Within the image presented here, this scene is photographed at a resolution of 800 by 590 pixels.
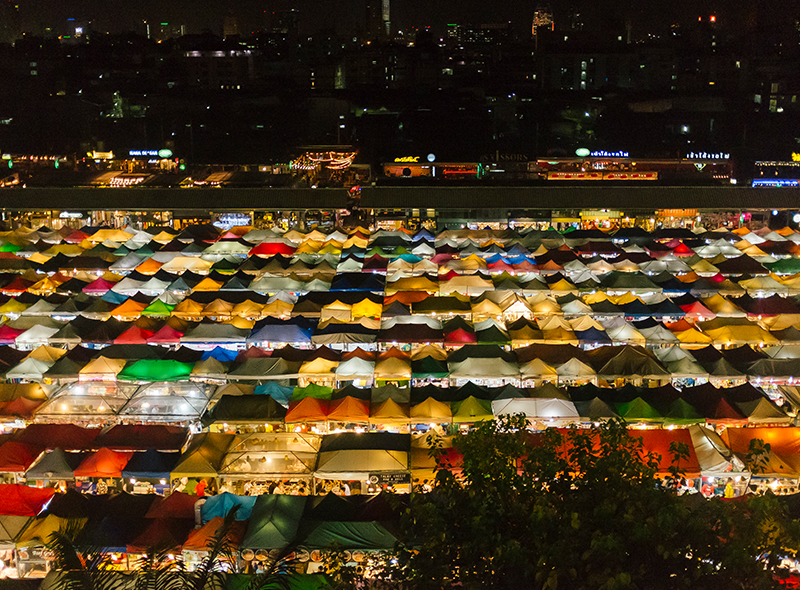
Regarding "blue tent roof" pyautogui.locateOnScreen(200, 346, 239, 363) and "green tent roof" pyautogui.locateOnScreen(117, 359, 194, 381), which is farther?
"blue tent roof" pyautogui.locateOnScreen(200, 346, 239, 363)

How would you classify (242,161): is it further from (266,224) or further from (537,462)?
(537,462)

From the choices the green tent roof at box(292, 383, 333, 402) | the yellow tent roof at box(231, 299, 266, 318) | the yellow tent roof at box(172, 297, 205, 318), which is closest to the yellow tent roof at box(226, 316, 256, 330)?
the yellow tent roof at box(231, 299, 266, 318)

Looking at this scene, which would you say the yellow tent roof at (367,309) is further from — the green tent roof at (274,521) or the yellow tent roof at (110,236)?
the yellow tent roof at (110,236)

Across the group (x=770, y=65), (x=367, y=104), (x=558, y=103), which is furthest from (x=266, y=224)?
(x=770, y=65)

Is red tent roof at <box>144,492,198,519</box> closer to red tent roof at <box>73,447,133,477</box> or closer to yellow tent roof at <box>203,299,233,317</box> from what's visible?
red tent roof at <box>73,447,133,477</box>

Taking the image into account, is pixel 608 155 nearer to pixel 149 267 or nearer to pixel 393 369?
pixel 149 267
